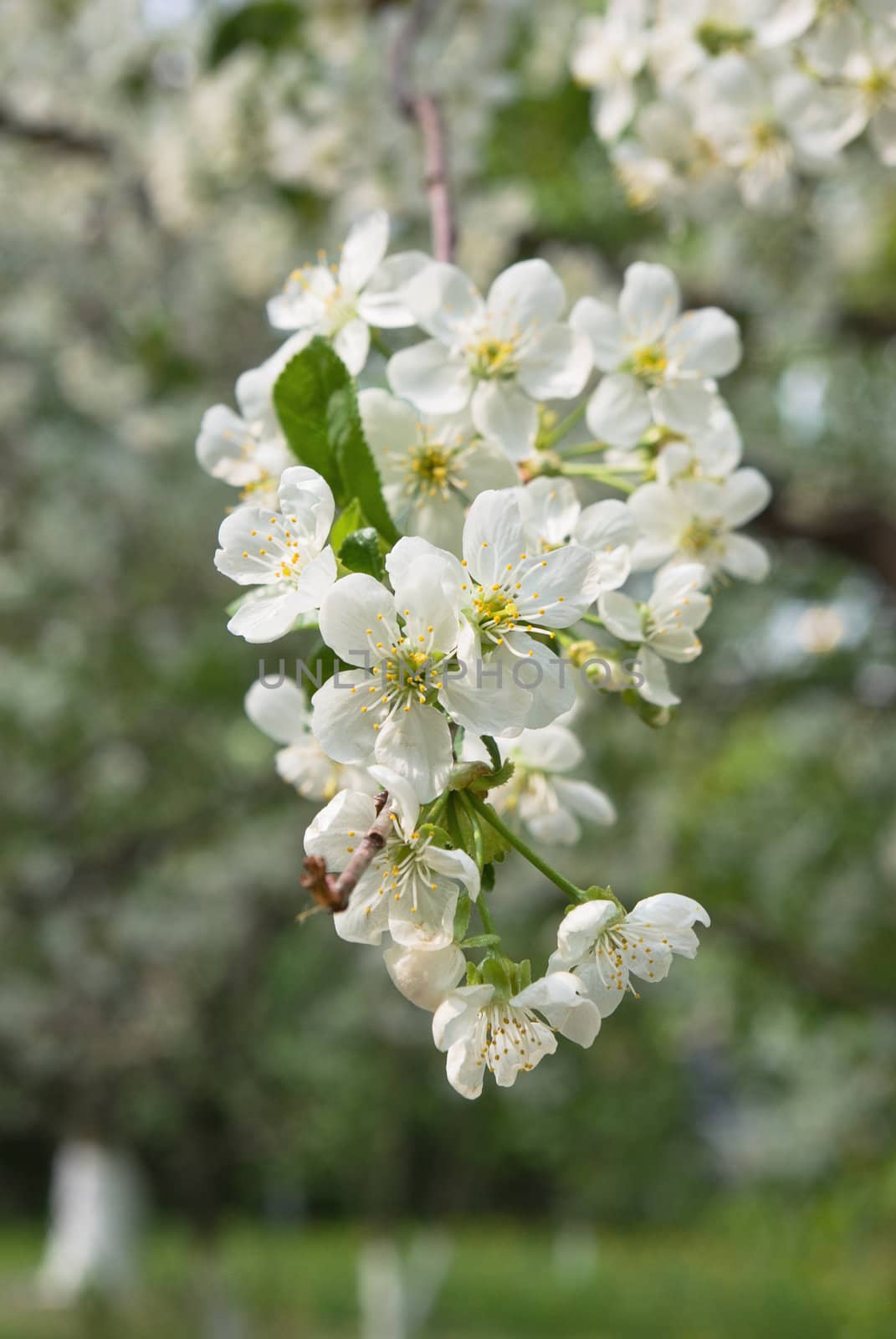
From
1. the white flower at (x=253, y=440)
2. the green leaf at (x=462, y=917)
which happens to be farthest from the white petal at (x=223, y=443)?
the green leaf at (x=462, y=917)

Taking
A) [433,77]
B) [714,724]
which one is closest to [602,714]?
[714,724]

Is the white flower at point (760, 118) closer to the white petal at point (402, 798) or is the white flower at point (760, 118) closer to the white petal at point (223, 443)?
the white petal at point (223, 443)

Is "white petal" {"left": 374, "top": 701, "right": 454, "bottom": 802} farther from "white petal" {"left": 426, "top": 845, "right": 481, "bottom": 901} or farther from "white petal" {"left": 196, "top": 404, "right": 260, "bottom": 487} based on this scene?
"white petal" {"left": 196, "top": 404, "right": 260, "bottom": 487}

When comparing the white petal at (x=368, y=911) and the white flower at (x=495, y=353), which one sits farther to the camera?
the white flower at (x=495, y=353)

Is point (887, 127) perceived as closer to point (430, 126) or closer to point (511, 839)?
point (430, 126)

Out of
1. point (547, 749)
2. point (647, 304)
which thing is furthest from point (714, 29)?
point (547, 749)

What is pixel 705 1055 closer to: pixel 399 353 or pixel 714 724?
pixel 714 724
